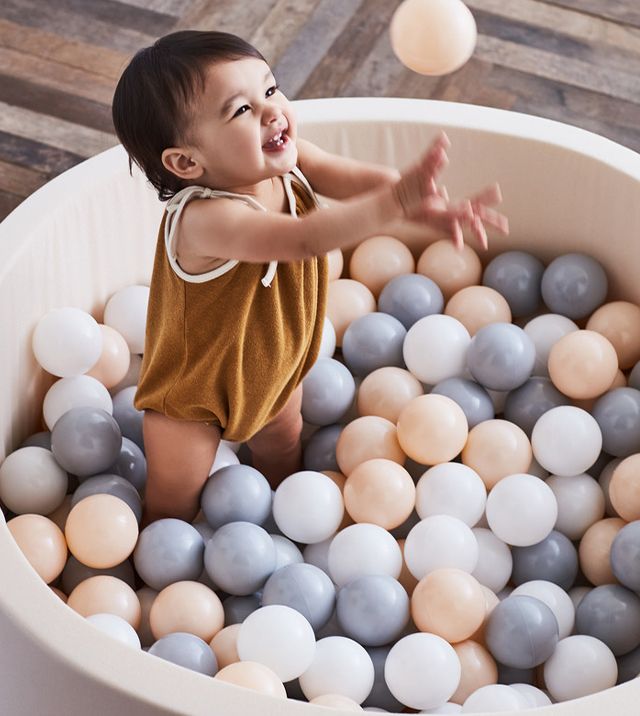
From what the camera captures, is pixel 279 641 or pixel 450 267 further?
pixel 450 267

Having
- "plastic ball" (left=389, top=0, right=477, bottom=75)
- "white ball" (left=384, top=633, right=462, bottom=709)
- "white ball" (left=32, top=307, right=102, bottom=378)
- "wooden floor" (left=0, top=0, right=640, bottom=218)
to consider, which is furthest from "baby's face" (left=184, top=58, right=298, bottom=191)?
"wooden floor" (left=0, top=0, right=640, bottom=218)

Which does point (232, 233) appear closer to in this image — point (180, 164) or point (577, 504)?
point (180, 164)

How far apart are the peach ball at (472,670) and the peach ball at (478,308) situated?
0.42m

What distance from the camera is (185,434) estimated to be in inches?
51.9

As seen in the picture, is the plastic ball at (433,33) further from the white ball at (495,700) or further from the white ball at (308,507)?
the white ball at (495,700)

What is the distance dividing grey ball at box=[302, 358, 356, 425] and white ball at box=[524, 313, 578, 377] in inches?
9.3

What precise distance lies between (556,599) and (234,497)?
0.36 m

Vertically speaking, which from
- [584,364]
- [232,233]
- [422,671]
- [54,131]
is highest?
[232,233]

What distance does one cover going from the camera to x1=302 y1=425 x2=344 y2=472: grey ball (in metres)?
1.49

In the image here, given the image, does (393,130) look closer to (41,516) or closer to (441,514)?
(441,514)

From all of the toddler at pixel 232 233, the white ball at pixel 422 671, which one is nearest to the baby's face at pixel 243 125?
the toddler at pixel 232 233

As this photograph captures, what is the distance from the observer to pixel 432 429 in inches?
55.4

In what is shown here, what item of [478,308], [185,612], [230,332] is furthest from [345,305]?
[185,612]

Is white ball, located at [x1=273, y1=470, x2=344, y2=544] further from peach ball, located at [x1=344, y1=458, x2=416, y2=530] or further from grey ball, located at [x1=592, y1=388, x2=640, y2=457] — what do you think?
grey ball, located at [x1=592, y1=388, x2=640, y2=457]
